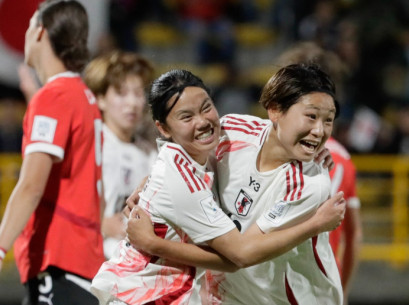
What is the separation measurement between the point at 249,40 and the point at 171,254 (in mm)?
8419

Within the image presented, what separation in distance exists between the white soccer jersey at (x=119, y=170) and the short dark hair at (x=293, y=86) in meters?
1.53

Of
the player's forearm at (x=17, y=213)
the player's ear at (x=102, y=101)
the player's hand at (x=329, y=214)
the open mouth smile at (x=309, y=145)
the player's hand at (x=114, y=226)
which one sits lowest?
the player's hand at (x=114, y=226)

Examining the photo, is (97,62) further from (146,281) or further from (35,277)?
(146,281)

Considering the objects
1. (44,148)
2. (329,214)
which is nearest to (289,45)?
(44,148)

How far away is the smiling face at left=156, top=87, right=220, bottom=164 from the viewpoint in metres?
3.13

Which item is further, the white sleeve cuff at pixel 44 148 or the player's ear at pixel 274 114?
the white sleeve cuff at pixel 44 148

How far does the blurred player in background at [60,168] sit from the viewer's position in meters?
3.50

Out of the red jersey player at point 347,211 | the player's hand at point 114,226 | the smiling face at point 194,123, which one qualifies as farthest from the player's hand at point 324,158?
the player's hand at point 114,226

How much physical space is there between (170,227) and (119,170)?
159 cm

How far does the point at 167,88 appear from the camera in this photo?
10.4 ft

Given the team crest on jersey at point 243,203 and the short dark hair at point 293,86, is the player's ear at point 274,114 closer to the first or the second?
the short dark hair at point 293,86

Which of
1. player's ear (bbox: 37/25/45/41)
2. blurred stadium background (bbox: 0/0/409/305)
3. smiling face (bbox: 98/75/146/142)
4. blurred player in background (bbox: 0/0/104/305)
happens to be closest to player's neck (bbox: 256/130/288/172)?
blurred player in background (bbox: 0/0/104/305)

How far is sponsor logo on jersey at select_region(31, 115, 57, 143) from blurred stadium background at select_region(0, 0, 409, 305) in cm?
382

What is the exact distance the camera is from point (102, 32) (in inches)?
350
